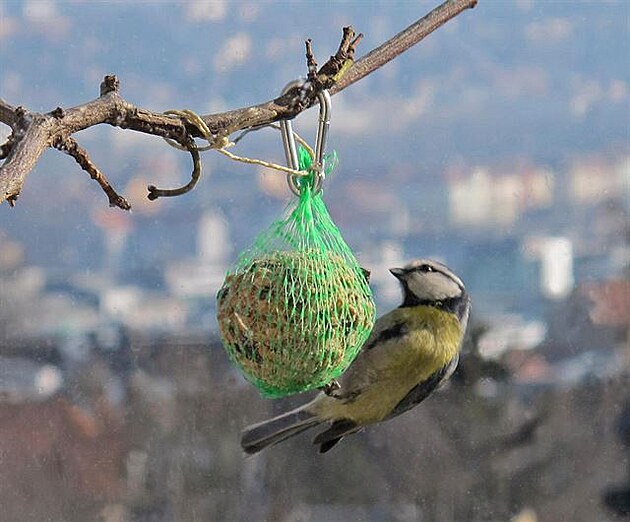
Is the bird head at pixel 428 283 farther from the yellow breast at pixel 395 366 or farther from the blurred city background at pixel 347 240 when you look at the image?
the blurred city background at pixel 347 240

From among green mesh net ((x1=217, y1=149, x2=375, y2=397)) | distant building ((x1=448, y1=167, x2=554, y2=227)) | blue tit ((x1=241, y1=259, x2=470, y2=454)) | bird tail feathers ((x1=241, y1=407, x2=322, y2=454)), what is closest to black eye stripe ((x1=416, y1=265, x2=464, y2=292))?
blue tit ((x1=241, y1=259, x2=470, y2=454))

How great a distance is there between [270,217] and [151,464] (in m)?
0.42

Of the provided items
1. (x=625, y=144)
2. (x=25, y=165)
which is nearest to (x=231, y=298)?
(x=25, y=165)

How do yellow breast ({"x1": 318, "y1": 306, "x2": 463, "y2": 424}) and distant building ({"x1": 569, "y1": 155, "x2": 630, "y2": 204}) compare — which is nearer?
yellow breast ({"x1": 318, "y1": 306, "x2": 463, "y2": 424})

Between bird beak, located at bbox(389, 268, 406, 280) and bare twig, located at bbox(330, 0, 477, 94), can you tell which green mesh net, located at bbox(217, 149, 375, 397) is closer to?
bare twig, located at bbox(330, 0, 477, 94)

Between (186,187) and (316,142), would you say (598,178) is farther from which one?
(186,187)

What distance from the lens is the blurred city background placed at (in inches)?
65.4

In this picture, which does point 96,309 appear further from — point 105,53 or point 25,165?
point 25,165

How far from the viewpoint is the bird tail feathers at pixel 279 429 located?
124 cm

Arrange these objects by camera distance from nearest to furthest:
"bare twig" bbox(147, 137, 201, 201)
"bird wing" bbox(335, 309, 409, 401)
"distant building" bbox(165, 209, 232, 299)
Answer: "bare twig" bbox(147, 137, 201, 201) < "bird wing" bbox(335, 309, 409, 401) < "distant building" bbox(165, 209, 232, 299)

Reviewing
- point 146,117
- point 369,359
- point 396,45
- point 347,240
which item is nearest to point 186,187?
point 146,117

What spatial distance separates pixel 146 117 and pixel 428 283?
0.66 m

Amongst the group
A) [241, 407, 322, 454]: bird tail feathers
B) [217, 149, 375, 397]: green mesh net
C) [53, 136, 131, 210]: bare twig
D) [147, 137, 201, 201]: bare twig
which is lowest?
[241, 407, 322, 454]: bird tail feathers

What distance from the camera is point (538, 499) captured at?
5.87 ft
